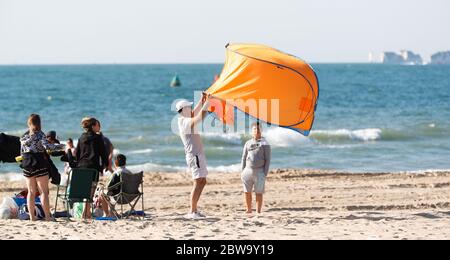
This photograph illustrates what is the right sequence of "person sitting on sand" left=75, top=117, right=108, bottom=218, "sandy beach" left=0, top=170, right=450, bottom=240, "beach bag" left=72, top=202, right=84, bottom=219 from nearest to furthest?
"sandy beach" left=0, top=170, right=450, bottom=240, "person sitting on sand" left=75, top=117, right=108, bottom=218, "beach bag" left=72, top=202, right=84, bottom=219

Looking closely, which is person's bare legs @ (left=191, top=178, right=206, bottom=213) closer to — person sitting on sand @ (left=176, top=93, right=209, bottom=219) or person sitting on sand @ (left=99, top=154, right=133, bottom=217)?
person sitting on sand @ (left=176, top=93, right=209, bottom=219)

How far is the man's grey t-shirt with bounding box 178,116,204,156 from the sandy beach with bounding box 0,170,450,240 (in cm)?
93

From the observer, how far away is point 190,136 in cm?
966

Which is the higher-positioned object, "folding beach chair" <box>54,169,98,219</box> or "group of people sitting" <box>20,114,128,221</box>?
"group of people sitting" <box>20,114,128,221</box>

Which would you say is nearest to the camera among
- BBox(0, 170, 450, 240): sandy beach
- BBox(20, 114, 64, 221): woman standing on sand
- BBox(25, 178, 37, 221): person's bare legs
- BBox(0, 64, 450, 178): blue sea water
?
BBox(0, 170, 450, 240): sandy beach

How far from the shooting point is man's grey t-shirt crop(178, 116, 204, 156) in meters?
9.60

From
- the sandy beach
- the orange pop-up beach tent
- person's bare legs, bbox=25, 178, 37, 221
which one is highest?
the orange pop-up beach tent

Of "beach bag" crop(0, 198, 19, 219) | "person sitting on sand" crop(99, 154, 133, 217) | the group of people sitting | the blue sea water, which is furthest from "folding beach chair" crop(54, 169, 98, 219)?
the blue sea water

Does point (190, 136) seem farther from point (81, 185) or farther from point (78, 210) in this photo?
point (78, 210)

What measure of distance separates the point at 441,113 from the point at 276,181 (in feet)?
70.7

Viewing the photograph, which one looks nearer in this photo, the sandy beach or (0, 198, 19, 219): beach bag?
the sandy beach

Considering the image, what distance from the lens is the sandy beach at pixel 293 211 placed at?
8905 mm

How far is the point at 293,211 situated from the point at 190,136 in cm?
280

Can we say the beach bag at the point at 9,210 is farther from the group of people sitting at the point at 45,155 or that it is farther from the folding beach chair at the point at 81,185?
the folding beach chair at the point at 81,185
